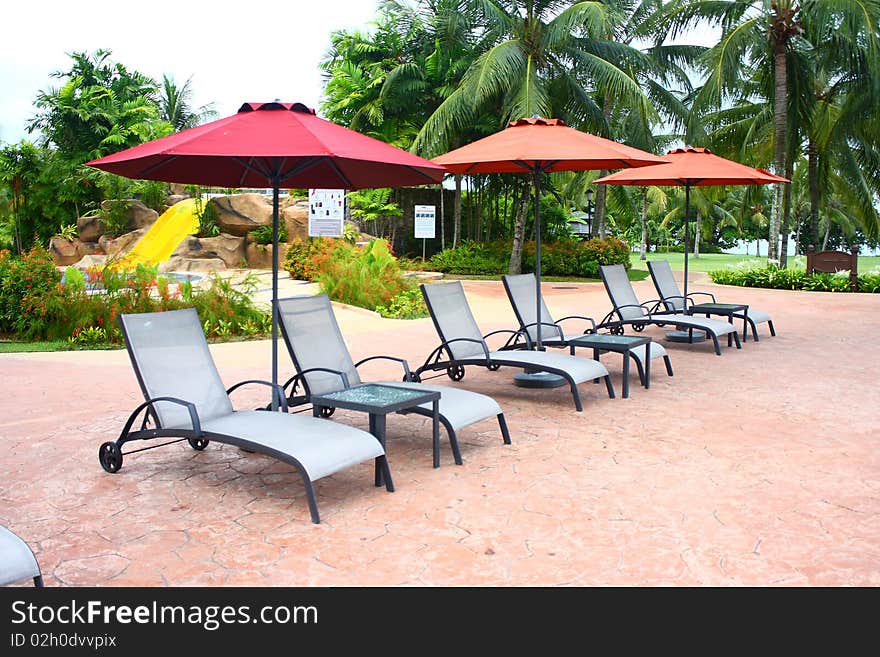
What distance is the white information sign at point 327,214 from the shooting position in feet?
55.7

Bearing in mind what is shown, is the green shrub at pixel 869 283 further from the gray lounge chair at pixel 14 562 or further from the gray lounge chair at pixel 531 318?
the gray lounge chair at pixel 14 562

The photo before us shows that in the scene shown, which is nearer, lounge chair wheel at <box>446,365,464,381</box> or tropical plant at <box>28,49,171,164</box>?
lounge chair wheel at <box>446,365,464,381</box>

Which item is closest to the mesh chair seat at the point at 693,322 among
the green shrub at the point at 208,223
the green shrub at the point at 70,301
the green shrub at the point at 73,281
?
the green shrub at the point at 70,301

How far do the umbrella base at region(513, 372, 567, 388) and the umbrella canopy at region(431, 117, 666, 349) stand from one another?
1.17 ft

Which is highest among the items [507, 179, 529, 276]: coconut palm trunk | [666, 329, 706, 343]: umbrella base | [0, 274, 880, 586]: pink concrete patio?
[507, 179, 529, 276]: coconut palm trunk

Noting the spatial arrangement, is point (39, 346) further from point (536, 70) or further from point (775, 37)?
point (775, 37)

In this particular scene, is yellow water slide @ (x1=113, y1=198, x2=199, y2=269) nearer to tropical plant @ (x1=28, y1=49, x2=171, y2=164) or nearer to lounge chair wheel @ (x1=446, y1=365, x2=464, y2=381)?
tropical plant @ (x1=28, y1=49, x2=171, y2=164)

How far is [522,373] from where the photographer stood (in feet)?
28.2

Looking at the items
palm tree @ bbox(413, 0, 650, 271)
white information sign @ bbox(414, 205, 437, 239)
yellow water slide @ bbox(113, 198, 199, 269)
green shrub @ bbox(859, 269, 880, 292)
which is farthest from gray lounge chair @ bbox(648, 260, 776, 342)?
yellow water slide @ bbox(113, 198, 199, 269)

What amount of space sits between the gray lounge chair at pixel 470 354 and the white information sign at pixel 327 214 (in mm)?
9284

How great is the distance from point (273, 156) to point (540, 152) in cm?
314

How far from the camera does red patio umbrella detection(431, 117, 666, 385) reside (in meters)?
7.39
